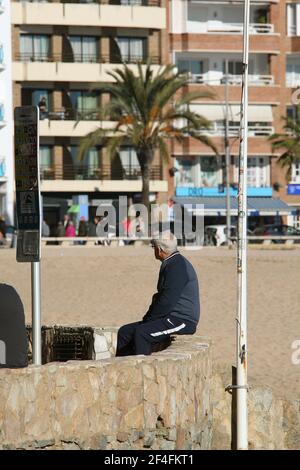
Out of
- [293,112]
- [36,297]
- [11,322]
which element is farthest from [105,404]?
[293,112]

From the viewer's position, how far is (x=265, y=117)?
6391 cm

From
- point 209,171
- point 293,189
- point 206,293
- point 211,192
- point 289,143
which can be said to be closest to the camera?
point 206,293

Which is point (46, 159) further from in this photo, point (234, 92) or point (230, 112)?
point (234, 92)

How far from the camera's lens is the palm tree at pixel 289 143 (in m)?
60.0

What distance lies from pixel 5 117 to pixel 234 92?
12421 millimetres

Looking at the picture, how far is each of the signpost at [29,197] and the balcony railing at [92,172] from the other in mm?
51495

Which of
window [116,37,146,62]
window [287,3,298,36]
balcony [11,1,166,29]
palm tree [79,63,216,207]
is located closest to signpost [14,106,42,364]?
palm tree [79,63,216,207]

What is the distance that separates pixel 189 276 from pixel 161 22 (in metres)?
52.7

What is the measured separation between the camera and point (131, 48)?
62.7 metres

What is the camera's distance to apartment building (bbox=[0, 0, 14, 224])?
59188 mm

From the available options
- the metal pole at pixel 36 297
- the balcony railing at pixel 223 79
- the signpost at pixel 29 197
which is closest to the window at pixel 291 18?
the balcony railing at pixel 223 79

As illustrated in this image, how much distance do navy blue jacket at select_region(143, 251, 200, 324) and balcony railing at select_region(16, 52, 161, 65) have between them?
5005 centimetres

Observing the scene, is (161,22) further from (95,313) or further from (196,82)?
(95,313)

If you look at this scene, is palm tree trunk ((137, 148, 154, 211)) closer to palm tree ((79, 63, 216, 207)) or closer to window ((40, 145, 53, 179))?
palm tree ((79, 63, 216, 207))
